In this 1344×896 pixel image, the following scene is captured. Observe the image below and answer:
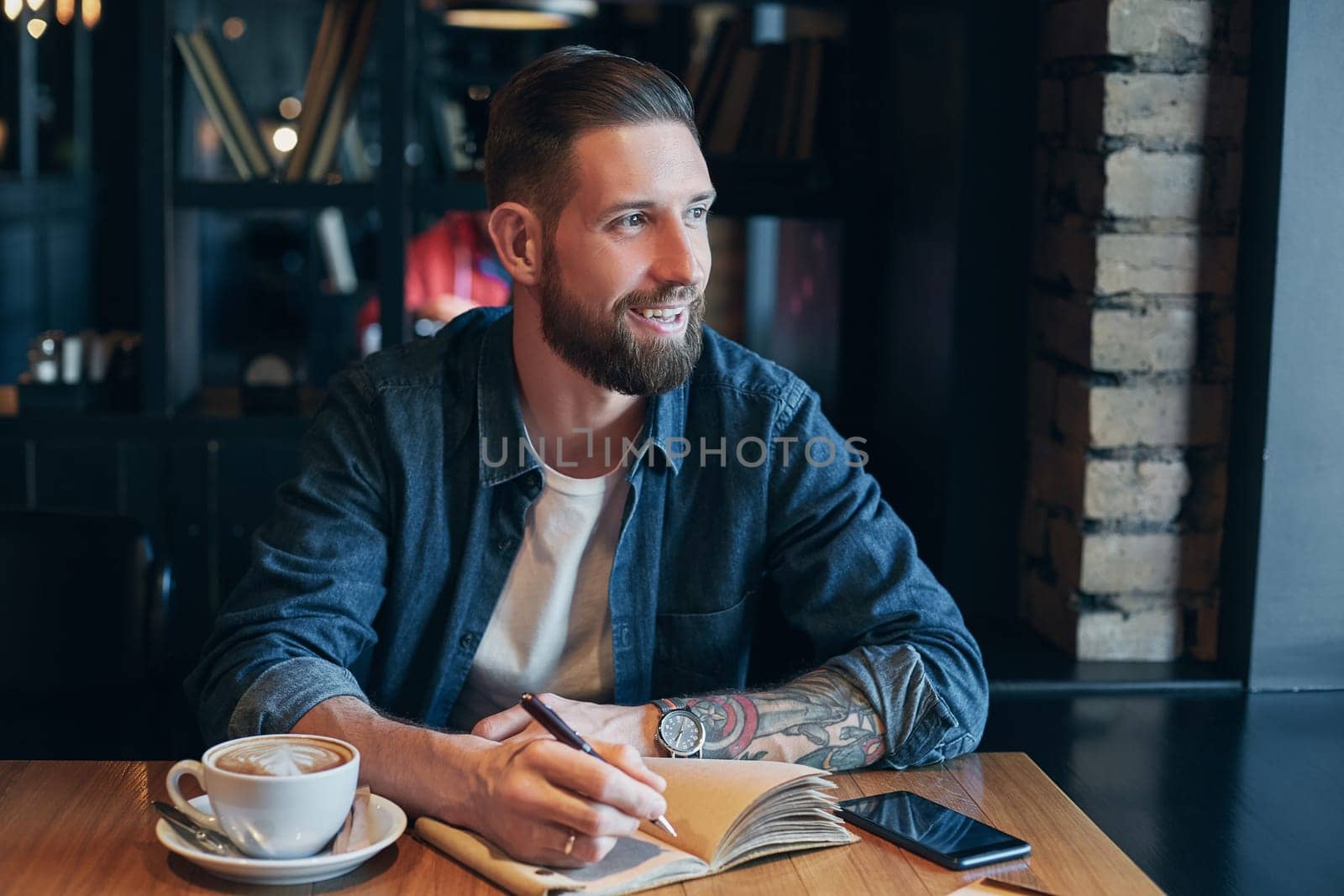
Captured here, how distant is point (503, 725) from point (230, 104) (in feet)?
5.16

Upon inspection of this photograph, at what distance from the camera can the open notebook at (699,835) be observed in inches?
44.1

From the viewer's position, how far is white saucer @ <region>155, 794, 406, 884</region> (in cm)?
109

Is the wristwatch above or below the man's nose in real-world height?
below

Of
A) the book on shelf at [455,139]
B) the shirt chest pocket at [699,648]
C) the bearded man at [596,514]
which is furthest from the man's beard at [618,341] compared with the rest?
the book on shelf at [455,139]

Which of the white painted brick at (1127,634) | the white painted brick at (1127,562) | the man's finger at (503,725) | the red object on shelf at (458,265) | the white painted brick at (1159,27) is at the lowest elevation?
the white painted brick at (1127,634)

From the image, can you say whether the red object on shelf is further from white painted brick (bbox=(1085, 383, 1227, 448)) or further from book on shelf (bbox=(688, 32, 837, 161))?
white painted brick (bbox=(1085, 383, 1227, 448))

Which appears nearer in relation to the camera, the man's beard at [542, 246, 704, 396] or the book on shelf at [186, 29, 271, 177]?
the man's beard at [542, 246, 704, 396]

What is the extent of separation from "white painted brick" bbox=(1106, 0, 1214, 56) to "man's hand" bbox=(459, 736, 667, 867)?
1359 millimetres

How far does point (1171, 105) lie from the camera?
210 cm

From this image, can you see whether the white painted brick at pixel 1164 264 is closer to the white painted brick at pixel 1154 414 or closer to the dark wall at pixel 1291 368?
the dark wall at pixel 1291 368

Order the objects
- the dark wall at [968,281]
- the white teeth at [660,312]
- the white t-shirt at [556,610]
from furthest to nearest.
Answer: the dark wall at [968,281]
the white t-shirt at [556,610]
the white teeth at [660,312]

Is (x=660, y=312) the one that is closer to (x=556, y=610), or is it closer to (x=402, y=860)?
(x=556, y=610)

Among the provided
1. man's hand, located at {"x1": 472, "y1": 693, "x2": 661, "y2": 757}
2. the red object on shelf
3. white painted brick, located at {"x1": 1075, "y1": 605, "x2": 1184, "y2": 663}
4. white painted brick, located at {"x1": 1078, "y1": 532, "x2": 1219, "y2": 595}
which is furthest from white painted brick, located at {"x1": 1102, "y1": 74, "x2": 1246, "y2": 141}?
the red object on shelf

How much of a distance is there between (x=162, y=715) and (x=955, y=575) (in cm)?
119
